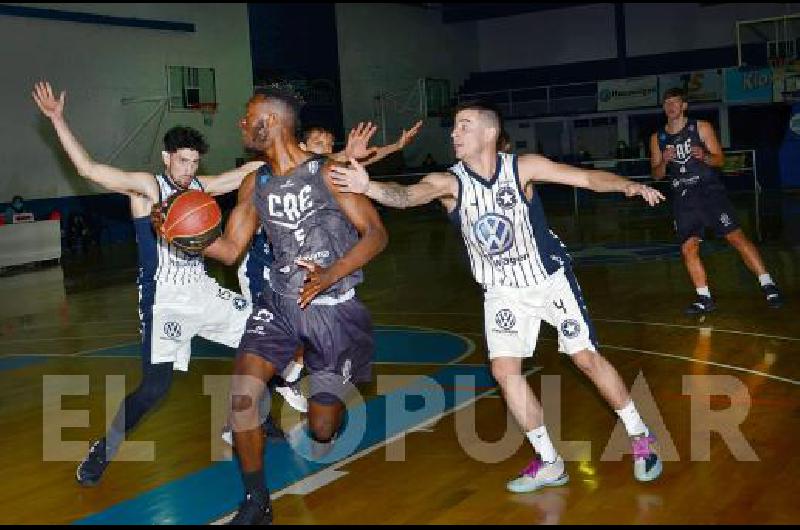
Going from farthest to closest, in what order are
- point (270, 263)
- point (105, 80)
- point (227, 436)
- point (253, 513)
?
1. point (105, 80)
2. point (270, 263)
3. point (227, 436)
4. point (253, 513)

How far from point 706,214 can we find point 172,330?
603 centimetres

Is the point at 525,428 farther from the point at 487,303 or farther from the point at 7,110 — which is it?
the point at 7,110

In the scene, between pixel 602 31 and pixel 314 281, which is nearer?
pixel 314 281

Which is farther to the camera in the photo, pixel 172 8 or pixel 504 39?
pixel 504 39

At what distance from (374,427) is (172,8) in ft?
80.9

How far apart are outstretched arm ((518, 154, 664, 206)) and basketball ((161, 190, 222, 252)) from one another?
5.27 ft

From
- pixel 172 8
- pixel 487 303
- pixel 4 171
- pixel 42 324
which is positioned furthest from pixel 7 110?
pixel 487 303

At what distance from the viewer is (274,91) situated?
5.02 meters

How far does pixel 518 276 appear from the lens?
5.26 meters

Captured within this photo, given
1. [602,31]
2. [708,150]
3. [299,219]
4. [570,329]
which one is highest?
[602,31]

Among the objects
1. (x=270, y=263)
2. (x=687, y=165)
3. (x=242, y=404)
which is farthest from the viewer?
(x=687, y=165)

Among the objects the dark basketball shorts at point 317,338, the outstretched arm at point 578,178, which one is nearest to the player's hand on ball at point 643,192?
the outstretched arm at point 578,178

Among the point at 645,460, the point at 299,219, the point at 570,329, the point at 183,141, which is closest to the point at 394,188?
the point at 299,219

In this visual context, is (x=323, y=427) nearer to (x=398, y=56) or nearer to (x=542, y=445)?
(x=542, y=445)
